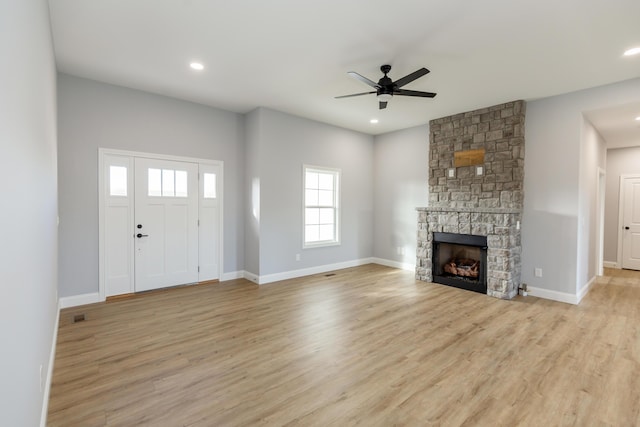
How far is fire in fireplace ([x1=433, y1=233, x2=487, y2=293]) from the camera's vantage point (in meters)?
5.06

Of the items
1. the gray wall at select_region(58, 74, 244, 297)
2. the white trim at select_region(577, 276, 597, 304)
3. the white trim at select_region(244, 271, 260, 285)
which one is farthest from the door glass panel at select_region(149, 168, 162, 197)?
the white trim at select_region(577, 276, 597, 304)

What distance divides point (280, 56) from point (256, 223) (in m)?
2.84

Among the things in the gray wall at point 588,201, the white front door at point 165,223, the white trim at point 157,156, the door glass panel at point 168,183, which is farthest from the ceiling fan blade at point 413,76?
the door glass panel at point 168,183

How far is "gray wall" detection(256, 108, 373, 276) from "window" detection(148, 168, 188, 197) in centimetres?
127

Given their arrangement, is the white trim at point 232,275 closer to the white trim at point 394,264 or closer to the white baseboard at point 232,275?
the white baseboard at point 232,275

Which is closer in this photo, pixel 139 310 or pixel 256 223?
pixel 139 310

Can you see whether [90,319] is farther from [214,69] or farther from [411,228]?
[411,228]

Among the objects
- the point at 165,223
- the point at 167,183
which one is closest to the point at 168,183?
Answer: the point at 167,183

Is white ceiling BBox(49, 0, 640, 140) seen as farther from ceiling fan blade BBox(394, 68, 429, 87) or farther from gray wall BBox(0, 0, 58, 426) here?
gray wall BBox(0, 0, 58, 426)

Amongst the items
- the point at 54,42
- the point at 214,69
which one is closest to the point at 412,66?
the point at 214,69

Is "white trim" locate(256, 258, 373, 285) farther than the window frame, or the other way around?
the window frame

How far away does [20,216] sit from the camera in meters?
1.42

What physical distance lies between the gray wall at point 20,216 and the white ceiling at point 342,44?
1237 mm

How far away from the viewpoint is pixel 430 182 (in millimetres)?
5941
